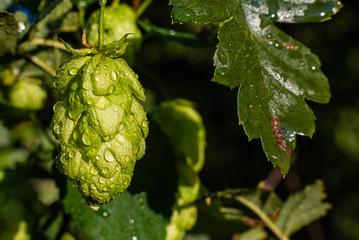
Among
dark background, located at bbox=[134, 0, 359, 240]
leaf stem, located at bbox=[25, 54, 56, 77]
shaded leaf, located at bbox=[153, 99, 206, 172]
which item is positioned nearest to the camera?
leaf stem, located at bbox=[25, 54, 56, 77]

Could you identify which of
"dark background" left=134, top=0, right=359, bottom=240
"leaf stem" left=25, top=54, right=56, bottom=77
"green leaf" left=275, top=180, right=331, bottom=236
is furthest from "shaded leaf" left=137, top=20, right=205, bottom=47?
"dark background" left=134, top=0, right=359, bottom=240

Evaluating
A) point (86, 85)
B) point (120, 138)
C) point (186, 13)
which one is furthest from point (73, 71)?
point (186, 13)

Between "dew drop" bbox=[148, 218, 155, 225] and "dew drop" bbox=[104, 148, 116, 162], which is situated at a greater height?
"dew drop" bbox=[104, 148, 116, 162]

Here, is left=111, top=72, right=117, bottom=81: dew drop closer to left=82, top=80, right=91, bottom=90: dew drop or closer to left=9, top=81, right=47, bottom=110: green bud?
left=82, top=80, right=91, bottom=90: dew drop

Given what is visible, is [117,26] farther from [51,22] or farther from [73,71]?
[73,71]

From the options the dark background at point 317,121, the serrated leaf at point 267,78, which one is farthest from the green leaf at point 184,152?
the dark background at point 317,121

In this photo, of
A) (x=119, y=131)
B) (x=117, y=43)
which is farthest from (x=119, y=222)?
(x=117, y=43)

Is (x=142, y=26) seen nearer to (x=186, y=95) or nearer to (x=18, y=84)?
(x=18, y=84)
